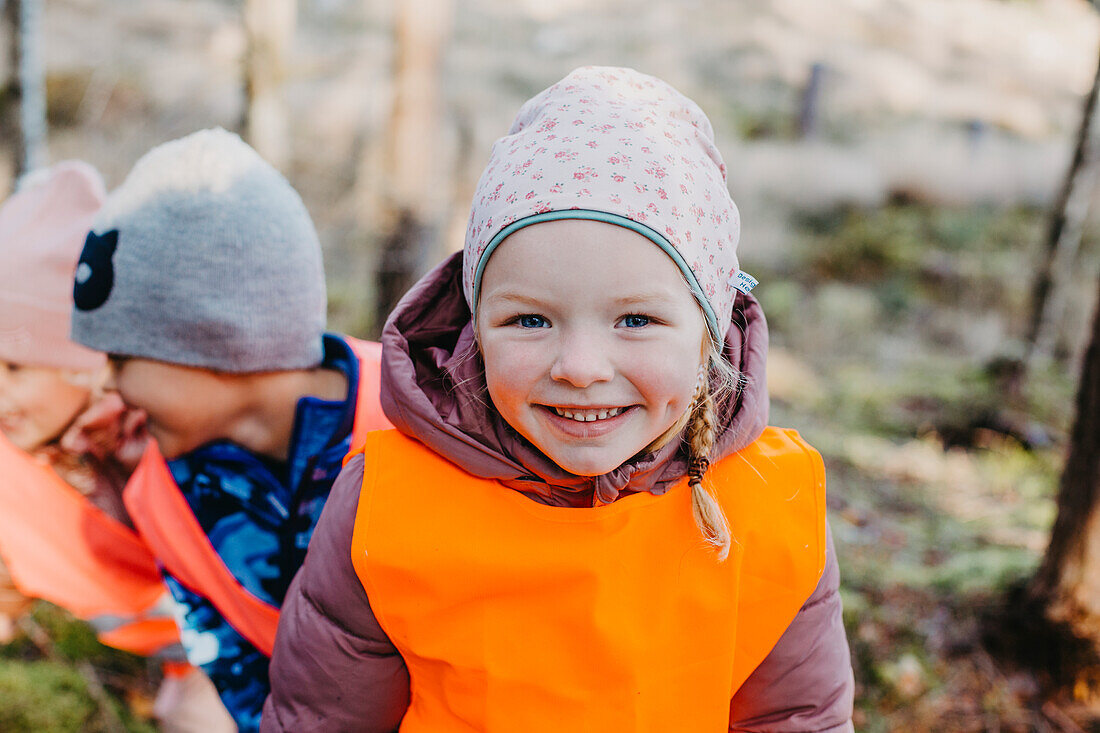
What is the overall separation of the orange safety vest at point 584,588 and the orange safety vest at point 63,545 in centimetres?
126

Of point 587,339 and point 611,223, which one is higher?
point 611,223

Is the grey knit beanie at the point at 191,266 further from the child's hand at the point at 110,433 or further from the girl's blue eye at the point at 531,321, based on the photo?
the girl's blue eye at the point at 531,321

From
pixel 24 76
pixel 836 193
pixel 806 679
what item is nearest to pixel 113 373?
pixel 806 679

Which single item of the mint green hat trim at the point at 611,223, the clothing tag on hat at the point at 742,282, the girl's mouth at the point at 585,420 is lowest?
the girl's mouth at the point at 585,420

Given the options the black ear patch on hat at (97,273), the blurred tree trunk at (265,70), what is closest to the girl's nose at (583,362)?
the black ear patch on hat at (97,273)

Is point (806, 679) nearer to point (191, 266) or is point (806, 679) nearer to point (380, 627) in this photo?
point (380, 627)

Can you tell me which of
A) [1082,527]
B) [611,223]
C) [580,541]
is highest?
[611,223]

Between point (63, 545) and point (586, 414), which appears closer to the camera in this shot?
point (586, 414)

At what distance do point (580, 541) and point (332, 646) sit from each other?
54cm

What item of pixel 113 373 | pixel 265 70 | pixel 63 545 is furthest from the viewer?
pixel 265 70

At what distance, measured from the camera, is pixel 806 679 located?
59.2 inches

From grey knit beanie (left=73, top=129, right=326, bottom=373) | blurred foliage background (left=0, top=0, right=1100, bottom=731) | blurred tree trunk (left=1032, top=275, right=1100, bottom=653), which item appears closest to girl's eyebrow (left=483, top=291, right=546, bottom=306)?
grey knit beanie (left=73, top=129, right=326, bottom=373)

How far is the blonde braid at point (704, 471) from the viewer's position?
140 centimetres

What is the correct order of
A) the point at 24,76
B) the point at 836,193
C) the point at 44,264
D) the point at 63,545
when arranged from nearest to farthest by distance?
the point at 44,264 → the point at 63,545 → the point at 24,76 → the point at 836,193
